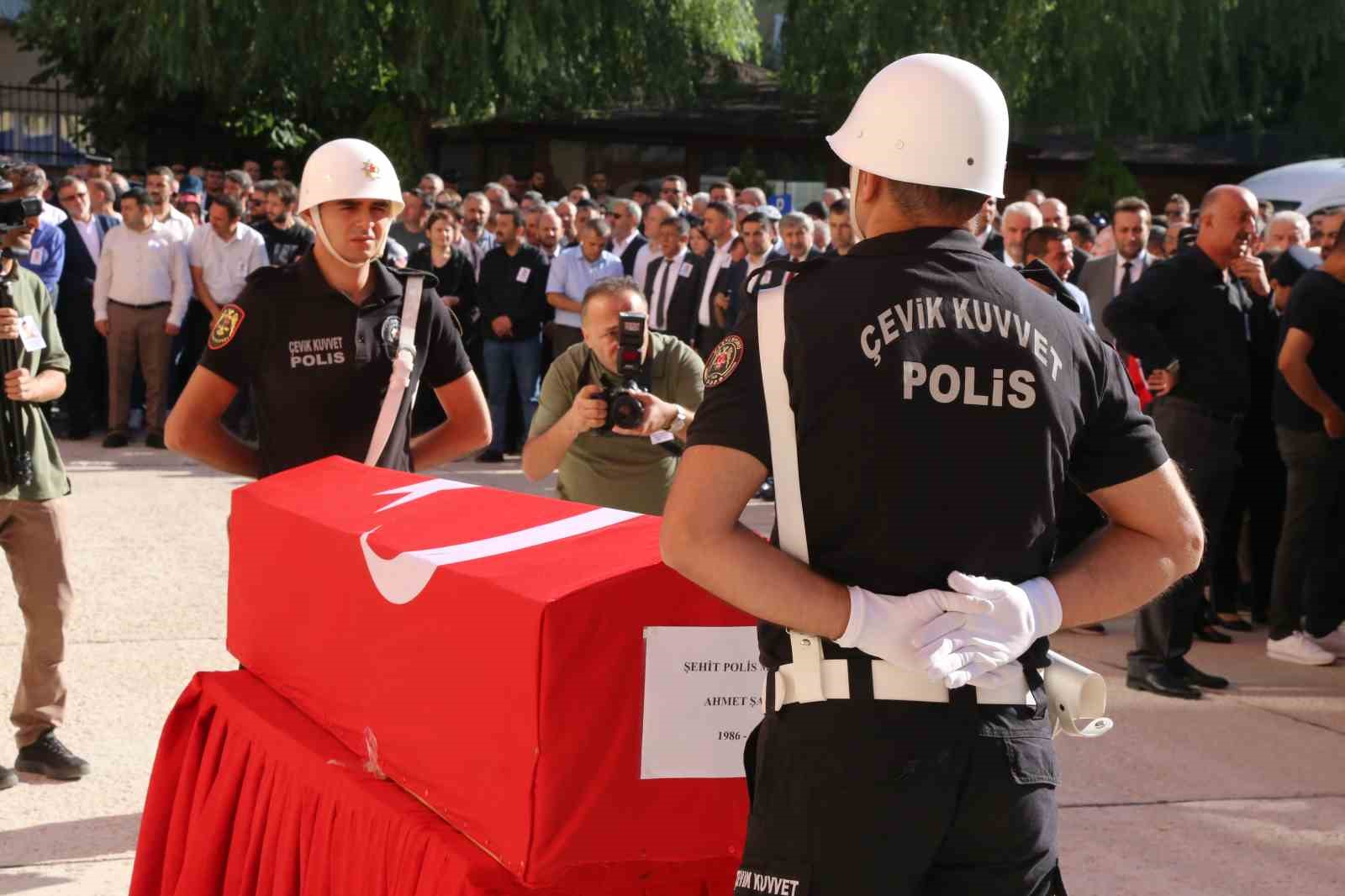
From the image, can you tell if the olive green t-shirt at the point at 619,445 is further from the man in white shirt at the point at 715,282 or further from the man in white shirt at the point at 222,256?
the man in white shirt at the point at 222,256

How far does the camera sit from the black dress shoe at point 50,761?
222 inches

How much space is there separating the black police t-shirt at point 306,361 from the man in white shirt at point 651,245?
9.13 m

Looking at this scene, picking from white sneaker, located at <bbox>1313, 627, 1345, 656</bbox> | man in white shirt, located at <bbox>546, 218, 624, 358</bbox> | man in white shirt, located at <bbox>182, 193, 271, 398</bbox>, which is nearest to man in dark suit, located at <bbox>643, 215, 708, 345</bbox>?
man in white shirt, located at <bbox>546, 218, 624, 358</bbox>

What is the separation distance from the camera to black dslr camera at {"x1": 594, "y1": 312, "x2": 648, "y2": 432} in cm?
511

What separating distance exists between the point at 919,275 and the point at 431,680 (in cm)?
112

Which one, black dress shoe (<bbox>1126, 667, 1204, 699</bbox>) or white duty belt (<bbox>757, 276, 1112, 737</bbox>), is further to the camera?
black dress shoe (<bbox>1126, 667, 1204, 699</bbox>)

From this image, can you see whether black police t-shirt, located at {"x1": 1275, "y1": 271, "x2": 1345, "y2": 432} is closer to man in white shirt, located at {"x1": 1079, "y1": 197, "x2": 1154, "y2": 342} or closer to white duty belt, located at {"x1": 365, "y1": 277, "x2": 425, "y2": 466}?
man in white shirt, located at {"x1": 1079, "y1": 197, "x2": 1154, "y2": 342}

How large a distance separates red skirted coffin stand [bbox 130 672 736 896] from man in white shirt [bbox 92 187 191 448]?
33.8 ft

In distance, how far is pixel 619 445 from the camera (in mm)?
5805

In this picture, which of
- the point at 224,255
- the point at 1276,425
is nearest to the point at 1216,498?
the point at 1276,425

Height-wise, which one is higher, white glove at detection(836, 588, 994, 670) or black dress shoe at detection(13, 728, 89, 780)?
white glove at detection(836, 588, 994, 670)

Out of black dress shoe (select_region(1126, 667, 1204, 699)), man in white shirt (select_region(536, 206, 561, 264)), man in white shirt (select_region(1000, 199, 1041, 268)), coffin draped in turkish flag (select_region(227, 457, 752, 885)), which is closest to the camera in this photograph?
coffin draped in turkish flag (select_region(227, 457, 752, 885))

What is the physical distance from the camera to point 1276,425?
7992mm

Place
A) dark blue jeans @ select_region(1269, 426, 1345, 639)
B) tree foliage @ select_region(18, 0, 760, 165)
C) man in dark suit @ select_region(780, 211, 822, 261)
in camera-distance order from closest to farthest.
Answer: dark blue jeans @ select_region(1269, 426, 1345, 639) → man in dark suit @ select_region(780, 211, 822, 261) → tree foliage @ select_region(18, 0, 760, 165)
